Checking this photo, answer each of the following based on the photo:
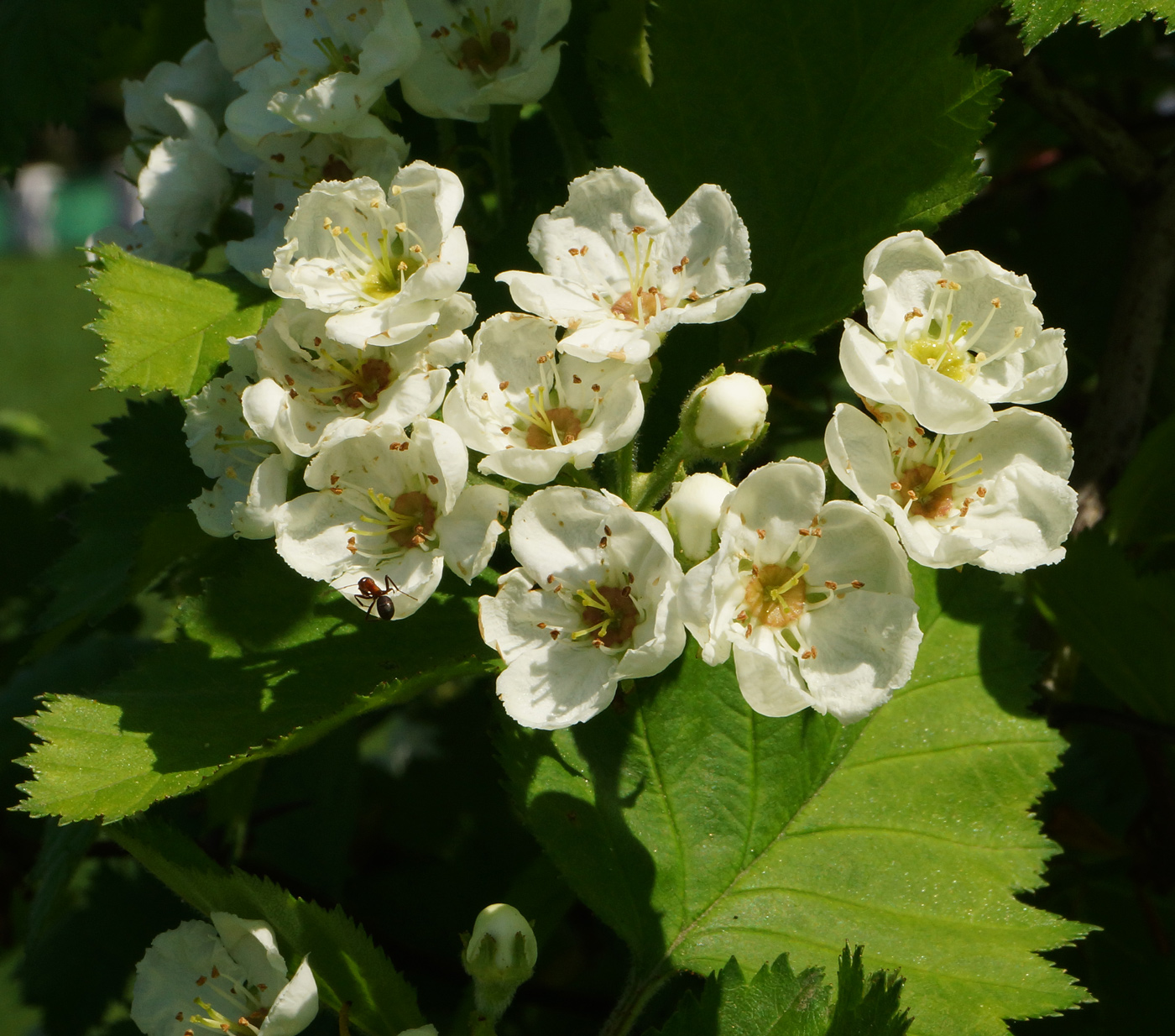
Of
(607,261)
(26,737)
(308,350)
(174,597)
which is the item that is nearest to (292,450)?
(308,350)

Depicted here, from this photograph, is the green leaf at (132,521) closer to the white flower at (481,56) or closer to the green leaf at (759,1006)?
the white flower at (481,56)

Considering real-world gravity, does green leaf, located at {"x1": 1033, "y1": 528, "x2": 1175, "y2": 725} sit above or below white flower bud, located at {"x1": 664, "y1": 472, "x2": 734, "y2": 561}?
below

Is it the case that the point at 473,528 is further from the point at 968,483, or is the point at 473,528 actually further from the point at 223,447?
the point at 968,483

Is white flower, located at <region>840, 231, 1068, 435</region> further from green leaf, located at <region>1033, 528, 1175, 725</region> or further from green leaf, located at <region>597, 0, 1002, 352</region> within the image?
green leaf, located at <region>1033, 528, 1175, 725</region>

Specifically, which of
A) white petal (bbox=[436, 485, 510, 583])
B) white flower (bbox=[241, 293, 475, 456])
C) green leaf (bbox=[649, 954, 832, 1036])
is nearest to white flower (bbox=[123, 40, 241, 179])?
white flower (bbox=[241, 293, 475, 456])

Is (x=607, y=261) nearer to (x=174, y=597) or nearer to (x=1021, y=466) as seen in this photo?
(x=1021, y=466)

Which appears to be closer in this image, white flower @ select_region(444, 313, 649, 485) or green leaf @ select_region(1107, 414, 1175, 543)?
white flower @ select_region(444, 313, 649, 485)

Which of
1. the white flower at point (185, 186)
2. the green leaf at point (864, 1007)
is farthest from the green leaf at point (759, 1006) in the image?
the white flower at point (185, 186)

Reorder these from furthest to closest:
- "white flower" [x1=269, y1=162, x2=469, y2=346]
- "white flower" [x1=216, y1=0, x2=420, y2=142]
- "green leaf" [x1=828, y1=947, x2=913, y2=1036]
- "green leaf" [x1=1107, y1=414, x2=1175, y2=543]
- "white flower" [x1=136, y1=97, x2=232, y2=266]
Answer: "green leaf" [x1=1107, y1=414, x2=1175, y2=543] < "white flower" [x1=136, y1=97, x2=232, y2=266] < "white flower" [x1=216, y1=0, x2=420, y2=142] < "white flower" [x1=269, y1=162, x2=469, y2=346] < "green leaf" [x1=828, y1=947, x2=913, y2=1036]
